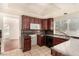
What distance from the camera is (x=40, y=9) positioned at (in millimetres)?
1537

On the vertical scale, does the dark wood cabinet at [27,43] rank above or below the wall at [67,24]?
below

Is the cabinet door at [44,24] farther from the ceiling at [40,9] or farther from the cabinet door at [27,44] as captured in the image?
the cabinet door at [27,44]

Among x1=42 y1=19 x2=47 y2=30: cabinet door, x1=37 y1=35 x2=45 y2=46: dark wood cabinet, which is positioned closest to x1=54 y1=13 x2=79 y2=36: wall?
x1=42 y1=19 x2=47 y2=30: cabinet door

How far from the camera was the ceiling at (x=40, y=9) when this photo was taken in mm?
1499

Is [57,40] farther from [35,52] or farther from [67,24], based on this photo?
[35,52]

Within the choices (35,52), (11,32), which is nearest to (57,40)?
(35,52)

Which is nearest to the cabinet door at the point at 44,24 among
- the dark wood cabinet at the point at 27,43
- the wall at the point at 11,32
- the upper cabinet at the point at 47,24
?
the upper cabinet at the point at 47,24

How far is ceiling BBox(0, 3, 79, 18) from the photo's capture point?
150 cm

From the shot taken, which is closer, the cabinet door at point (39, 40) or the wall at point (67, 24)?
the wall at point (67, 24)

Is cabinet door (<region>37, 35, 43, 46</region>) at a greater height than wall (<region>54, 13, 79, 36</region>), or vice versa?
wall (<region>54, 13, 79, 36</region>)

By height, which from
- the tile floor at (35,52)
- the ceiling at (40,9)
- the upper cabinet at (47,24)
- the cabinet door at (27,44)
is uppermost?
the ceiling at (40,9)

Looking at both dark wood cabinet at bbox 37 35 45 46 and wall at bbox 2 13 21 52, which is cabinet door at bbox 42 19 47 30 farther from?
wall at bbox 2 13 21 52

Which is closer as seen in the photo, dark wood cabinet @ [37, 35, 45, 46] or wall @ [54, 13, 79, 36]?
wall @ [54, 13, 79, 36]

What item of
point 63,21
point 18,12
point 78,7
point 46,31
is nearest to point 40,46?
point 46,31
